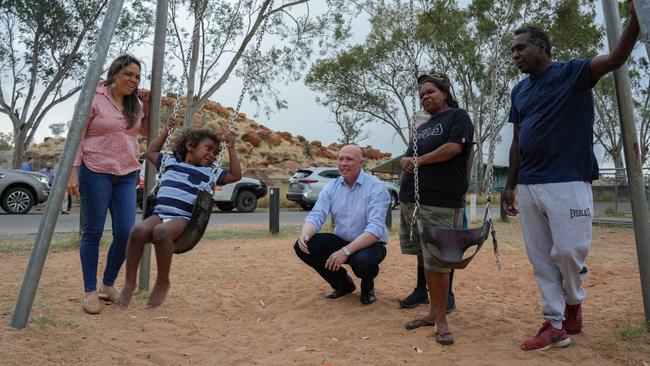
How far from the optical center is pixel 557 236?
3.32 meters

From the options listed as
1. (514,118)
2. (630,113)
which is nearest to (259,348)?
(514,118)

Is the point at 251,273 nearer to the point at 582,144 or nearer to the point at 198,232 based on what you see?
the point at 198,232

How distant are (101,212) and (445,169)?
2512 mm

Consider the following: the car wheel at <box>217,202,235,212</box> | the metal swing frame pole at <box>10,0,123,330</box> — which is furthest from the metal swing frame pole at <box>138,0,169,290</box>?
the car wheel at <box>217,202,235,212</box>

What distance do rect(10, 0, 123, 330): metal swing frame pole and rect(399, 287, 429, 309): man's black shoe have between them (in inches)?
106

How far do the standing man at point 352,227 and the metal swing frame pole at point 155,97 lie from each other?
1.39 meters

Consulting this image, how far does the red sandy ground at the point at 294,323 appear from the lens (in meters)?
3.38

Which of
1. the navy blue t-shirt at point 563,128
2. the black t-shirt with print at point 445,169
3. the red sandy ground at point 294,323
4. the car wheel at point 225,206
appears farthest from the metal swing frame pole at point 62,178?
the car wheel at point 225,206

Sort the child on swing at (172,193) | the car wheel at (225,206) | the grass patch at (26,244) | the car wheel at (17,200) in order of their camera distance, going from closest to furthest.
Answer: the child on swing at (172,193) < the grass patch at (26,244) < the car wheel at (17,200) < the car wheel at (225,206)

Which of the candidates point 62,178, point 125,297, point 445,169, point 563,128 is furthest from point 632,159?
point 62,178

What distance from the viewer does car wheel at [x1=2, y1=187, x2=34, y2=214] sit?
14.7 metres

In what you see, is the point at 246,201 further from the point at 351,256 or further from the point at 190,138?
the point at 190,138

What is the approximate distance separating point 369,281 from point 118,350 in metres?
2.04

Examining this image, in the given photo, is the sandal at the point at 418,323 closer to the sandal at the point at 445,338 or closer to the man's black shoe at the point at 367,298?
the sandal at the point at 445,338
